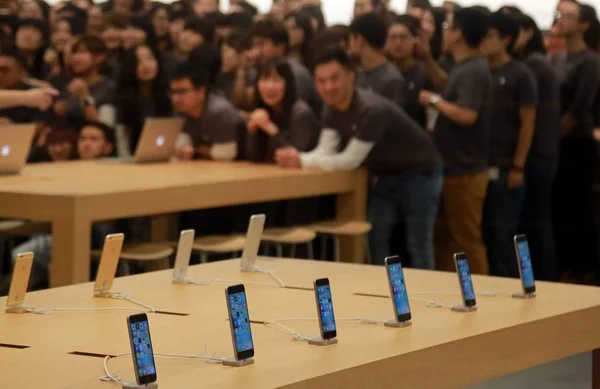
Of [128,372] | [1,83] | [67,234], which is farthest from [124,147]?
[128,372]

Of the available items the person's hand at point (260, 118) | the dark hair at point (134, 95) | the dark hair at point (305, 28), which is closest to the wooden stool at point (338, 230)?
the person's hand at point (260, 118)

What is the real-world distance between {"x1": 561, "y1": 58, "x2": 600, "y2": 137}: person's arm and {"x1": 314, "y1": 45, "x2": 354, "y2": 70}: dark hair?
3.95ft

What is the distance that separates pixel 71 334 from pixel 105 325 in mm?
149

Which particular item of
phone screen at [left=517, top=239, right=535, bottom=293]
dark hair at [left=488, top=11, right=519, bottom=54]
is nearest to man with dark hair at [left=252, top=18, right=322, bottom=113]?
dark hair at [left=488, top=11, right=519, bottom=54]

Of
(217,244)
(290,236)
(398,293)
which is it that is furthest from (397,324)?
(290,236)

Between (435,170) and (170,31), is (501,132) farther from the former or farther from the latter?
(170,31)

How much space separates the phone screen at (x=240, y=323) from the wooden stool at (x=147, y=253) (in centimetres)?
315

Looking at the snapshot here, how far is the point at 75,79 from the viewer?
330 inches

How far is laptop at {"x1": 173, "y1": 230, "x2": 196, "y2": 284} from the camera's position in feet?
14.1

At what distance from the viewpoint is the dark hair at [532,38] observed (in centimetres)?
743

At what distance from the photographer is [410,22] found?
25.7 ft

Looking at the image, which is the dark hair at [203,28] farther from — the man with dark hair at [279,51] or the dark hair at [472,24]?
the dark hair at [472,24]

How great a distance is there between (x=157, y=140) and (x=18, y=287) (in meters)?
4.16

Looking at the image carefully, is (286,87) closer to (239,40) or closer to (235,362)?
(239,40)
